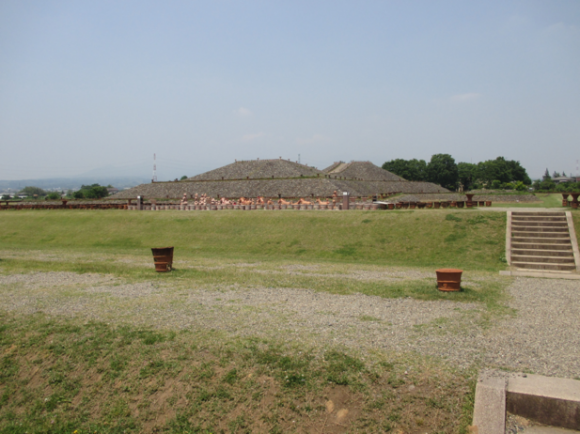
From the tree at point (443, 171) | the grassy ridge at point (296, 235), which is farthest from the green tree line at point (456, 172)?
the grassy ridge at point (296, 235)

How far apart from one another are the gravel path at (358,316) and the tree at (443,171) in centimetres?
9430

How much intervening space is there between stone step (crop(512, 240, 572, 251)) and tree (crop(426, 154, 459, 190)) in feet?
294

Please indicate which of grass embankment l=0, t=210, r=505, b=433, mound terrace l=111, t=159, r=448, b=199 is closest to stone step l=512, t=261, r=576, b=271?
grass embankment l=0, t=210, r=505, b=433

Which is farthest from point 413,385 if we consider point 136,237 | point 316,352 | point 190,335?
point 136,237

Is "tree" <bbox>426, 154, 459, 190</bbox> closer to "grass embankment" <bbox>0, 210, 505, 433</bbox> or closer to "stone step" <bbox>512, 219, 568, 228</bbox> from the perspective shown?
"stone step" <bbox>512, 219, 568, 228</bbox>

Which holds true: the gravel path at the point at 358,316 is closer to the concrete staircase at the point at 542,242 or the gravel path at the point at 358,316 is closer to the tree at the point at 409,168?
the concrete staircase at the point at 542,242

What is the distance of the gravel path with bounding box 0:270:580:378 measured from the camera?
6.56 metres

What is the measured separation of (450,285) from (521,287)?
7.47ft

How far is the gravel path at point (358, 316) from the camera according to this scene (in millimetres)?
6559

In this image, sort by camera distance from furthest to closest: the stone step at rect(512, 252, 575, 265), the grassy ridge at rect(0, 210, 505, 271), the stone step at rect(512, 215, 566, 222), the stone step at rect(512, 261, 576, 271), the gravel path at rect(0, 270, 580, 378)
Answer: the grassy ridge at rect(0, 210, 505, 271) → the stone step at rect(512, 215, 566, 222) → the stone step at rect(512, 252, 575, 265) → the stone step at rect(512, 261, 576, 271) → the gravel path at rect(0, 270, 580, 378)

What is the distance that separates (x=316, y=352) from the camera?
6754mm

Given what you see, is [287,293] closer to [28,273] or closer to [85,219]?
[28,273]

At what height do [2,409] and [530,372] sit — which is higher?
[530,372]

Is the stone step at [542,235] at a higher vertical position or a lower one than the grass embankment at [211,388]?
higher
